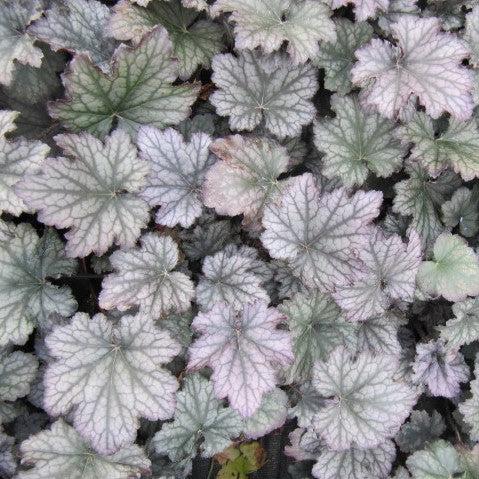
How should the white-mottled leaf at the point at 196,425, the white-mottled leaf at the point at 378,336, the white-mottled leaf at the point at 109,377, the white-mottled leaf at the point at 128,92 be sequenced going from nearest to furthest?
the white-mottled leaf at the point at 109,377, the white-mottled leaf at the point at 128,92, the white-mottled leaf at the point at 196,425, the white-mottled leaf at the point at 378,336

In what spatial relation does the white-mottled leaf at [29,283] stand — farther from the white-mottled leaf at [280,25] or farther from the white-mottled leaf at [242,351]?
the white-mottled leaf at [280,25]

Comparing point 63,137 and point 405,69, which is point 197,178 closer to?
point 63,137

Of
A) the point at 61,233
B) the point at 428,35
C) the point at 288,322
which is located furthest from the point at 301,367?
the point at 428,35

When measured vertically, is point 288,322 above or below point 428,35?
below

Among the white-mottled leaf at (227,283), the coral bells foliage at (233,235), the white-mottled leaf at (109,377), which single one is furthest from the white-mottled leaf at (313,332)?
the white-mottled leaf at (109,377)

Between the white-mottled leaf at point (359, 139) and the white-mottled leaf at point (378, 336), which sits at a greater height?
the white-mottled leaf at point (359, 139)

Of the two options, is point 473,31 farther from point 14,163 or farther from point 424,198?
point 14,163

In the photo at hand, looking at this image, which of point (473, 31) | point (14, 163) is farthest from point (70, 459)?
point (473, 31)
